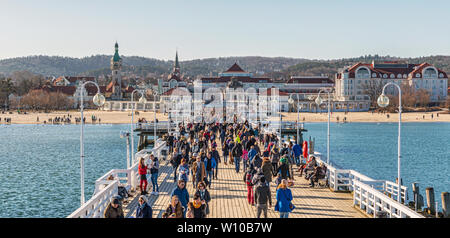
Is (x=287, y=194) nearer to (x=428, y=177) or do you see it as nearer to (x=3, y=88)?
(x=428, y=177)

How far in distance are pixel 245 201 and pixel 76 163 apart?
28838mm

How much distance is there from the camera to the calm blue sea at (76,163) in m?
24.8

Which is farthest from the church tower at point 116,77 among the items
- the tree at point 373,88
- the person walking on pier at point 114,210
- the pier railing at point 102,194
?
the person walking on pier at point 114,210

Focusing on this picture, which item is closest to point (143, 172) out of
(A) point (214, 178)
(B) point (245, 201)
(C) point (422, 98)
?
(B) point (245, 201)

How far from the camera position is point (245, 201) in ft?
48.2

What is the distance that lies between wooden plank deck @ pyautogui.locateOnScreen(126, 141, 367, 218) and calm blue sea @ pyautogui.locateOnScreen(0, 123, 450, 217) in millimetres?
7525

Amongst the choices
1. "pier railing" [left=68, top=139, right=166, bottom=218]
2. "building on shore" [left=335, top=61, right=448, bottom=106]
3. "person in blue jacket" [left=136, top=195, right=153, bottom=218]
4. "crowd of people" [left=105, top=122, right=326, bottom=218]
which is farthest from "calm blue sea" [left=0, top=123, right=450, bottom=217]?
"building on shore" [left=335, top=61, right=448, bottom=106]

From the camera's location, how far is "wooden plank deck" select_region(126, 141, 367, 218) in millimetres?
12946

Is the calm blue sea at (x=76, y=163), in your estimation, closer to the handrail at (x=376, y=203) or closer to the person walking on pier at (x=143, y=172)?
the person walking on pier at (x=143, y=172)

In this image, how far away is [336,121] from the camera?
4028 inches

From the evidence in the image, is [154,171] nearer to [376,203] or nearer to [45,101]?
[376,203]

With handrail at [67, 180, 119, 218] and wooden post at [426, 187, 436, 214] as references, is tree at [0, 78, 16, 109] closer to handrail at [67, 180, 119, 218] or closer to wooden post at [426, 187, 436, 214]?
handrail at [67, 180, 119, 218]

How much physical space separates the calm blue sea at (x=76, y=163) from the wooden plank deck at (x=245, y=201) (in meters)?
A: 7.53
